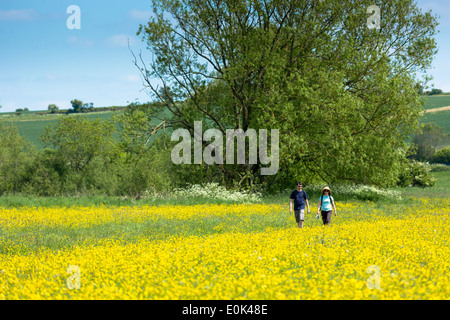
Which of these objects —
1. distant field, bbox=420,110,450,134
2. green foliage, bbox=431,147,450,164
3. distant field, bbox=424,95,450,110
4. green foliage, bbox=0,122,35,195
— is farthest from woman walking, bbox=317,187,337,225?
distant field, bbox=424,95,450,110

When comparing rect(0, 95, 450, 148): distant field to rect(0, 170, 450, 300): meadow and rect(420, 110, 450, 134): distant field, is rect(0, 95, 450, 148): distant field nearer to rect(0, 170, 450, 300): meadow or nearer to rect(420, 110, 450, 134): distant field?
rect(420, 110, 450, 134): distant field

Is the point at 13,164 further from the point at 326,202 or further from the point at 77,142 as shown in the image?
the point at 326,202

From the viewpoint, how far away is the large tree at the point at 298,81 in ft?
99.5

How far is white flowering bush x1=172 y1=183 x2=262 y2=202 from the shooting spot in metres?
28.6

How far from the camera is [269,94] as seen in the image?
3069cm

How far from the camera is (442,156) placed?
327ft

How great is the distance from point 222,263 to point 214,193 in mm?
20627

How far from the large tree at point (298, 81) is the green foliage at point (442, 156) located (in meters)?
73.1

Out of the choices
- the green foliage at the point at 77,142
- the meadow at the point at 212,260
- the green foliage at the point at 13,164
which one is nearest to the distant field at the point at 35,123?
the green foliage at the point at 13,164

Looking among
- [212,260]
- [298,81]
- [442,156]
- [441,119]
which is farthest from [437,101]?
[212,260]

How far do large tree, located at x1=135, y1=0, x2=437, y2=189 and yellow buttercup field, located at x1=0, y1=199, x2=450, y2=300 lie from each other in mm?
13452

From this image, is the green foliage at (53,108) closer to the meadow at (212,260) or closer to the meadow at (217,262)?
the meadow at (212,260)

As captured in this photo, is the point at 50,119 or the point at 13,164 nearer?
the point at 13,164
